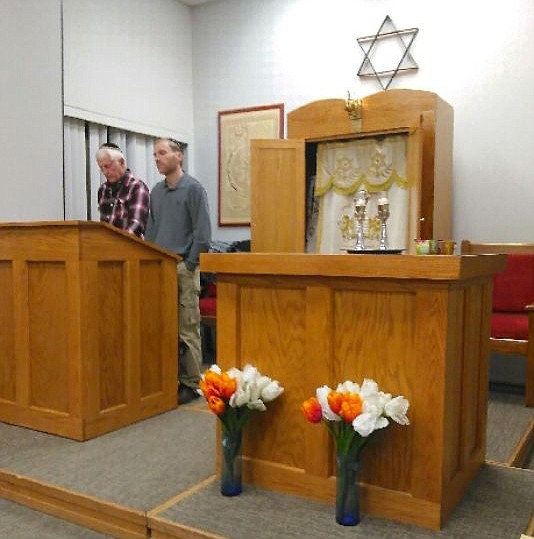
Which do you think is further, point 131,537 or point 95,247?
point 95,247

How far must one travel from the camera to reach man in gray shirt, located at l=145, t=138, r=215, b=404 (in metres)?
3.17

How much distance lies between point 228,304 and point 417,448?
2.45 ft

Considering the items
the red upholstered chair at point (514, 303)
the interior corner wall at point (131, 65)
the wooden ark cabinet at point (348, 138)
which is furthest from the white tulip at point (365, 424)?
the interior corner wall at point (131, 65)

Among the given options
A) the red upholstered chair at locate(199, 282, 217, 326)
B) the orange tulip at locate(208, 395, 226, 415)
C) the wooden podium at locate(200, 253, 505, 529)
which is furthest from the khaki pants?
the orange tulip at locate(208, 395, 226, 415)

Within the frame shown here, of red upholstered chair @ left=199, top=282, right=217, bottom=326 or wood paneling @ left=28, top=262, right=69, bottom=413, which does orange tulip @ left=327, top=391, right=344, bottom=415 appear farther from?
red upholstered chair @ left=199, top=282, right=217, bottom=326

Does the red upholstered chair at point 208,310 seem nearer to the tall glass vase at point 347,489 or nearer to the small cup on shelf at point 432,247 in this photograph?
the small cup on shelf at point 432,247

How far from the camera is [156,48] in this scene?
5.34 meters

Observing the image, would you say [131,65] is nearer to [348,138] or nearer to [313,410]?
[348,138]

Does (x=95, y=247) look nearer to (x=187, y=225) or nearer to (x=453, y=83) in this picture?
(x=187, y=225)

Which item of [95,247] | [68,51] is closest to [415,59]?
[68,51]

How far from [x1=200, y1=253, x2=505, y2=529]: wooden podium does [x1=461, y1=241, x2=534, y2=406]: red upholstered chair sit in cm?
135

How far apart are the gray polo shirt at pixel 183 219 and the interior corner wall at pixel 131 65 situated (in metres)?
1.71

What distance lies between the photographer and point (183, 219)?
10.6ft

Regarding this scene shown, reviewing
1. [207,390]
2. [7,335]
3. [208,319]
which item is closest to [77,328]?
[7,335]
